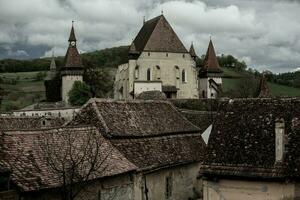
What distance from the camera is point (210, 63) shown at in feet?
271

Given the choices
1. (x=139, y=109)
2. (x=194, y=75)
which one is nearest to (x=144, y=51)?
(x=194, y=75)

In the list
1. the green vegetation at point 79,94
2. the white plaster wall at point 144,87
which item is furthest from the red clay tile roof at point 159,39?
the green vegetation at point 79,94

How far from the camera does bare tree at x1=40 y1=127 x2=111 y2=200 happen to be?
62.4 feet

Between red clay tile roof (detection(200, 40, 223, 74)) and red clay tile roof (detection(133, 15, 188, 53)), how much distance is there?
7.42m

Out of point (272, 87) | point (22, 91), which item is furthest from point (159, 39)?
point (22, 91)

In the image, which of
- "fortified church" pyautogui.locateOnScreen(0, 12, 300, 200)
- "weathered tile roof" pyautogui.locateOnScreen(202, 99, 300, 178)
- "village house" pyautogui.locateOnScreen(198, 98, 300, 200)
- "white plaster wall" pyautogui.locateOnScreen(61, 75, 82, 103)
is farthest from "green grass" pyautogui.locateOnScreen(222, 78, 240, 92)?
"village house" pyautogui.locateOnScreen(198, 98, 300, 200)

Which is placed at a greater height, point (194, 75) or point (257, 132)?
point (194, 75)

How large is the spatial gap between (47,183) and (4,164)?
6.00 feet

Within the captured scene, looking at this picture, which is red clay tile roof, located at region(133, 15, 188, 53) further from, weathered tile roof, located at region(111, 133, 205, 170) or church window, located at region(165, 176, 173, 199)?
church window, located at region(165, 176, 173, 199)

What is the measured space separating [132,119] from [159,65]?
45599mm

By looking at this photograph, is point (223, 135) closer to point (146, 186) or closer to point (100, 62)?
point (146, 186)

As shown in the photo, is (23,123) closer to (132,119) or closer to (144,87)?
(132,119)

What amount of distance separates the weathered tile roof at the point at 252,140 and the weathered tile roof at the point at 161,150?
16.5 feet

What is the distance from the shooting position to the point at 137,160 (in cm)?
2589
